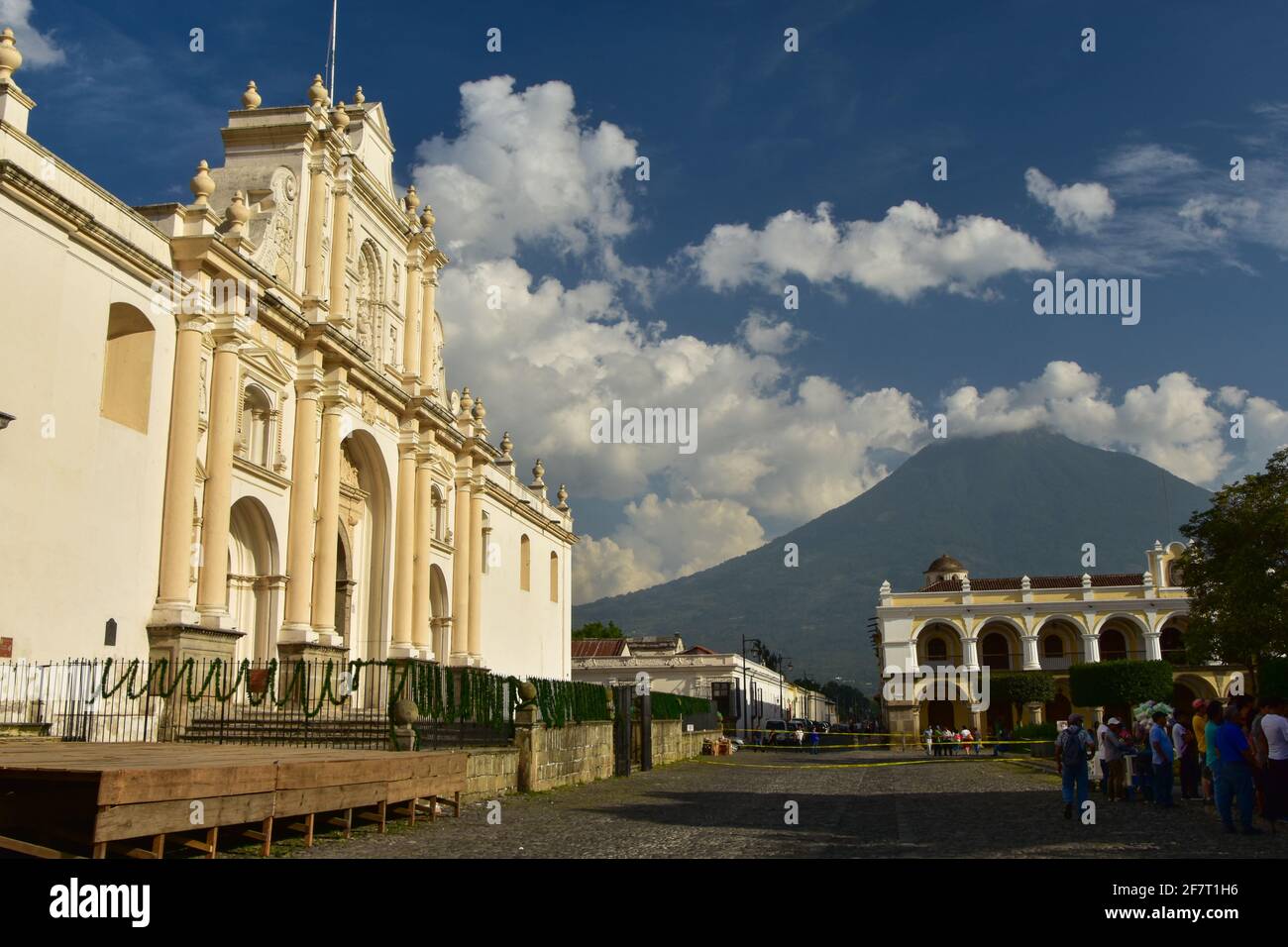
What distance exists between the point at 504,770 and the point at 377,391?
581 inches

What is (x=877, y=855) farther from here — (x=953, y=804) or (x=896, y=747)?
(x=896, y=747)

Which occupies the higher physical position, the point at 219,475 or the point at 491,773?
the point at 219,475

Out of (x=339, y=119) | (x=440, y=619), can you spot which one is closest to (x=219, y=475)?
(x=339, y=119)

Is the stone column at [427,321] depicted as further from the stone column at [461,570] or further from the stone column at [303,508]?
→ the stone column at [303,508]

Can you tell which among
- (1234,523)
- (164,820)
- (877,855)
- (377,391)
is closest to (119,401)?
(377,391)

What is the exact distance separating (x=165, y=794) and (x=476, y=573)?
29.9 metres

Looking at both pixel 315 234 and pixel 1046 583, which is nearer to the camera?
pixel 315 234

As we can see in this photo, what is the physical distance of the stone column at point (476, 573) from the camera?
38.4 metres

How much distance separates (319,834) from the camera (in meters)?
12.6

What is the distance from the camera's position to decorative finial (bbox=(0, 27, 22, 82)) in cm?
1833

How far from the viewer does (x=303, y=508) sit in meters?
26.4

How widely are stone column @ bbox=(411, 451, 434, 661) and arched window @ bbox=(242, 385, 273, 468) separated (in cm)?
801

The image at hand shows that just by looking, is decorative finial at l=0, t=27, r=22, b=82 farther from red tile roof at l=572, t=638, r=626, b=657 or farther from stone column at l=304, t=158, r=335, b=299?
red tile roof at l=572, t=638, r=626, b=657

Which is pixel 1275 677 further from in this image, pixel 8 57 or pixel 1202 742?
pixel 8 57
